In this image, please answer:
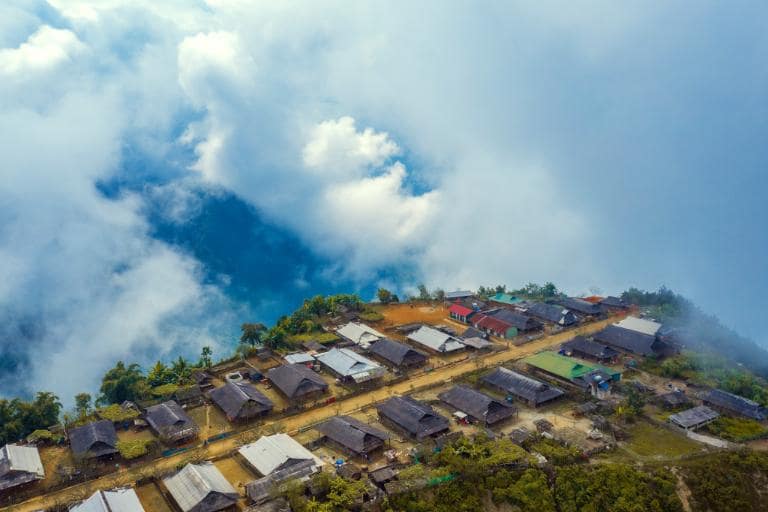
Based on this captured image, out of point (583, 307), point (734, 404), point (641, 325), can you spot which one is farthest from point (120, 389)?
point (583, 307)

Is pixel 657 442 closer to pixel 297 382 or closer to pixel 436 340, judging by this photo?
pixel 436 340

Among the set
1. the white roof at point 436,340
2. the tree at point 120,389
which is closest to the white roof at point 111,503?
the tree at point 120,389

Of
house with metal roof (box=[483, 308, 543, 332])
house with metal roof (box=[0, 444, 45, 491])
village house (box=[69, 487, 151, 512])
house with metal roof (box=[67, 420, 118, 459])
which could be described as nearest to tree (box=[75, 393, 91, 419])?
house with metal roof (box=[67, 420, 118, 459])

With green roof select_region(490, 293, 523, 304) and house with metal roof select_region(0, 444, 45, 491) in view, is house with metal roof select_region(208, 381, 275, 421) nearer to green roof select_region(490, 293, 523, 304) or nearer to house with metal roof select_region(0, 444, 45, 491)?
house with metal roof select_region(0, 444, 45, 491)

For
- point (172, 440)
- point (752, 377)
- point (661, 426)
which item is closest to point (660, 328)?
point (752, 377)

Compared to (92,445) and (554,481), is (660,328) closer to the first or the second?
(554,481)

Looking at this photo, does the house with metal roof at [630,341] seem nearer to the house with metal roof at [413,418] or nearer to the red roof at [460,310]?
the red roof at [460,310]
